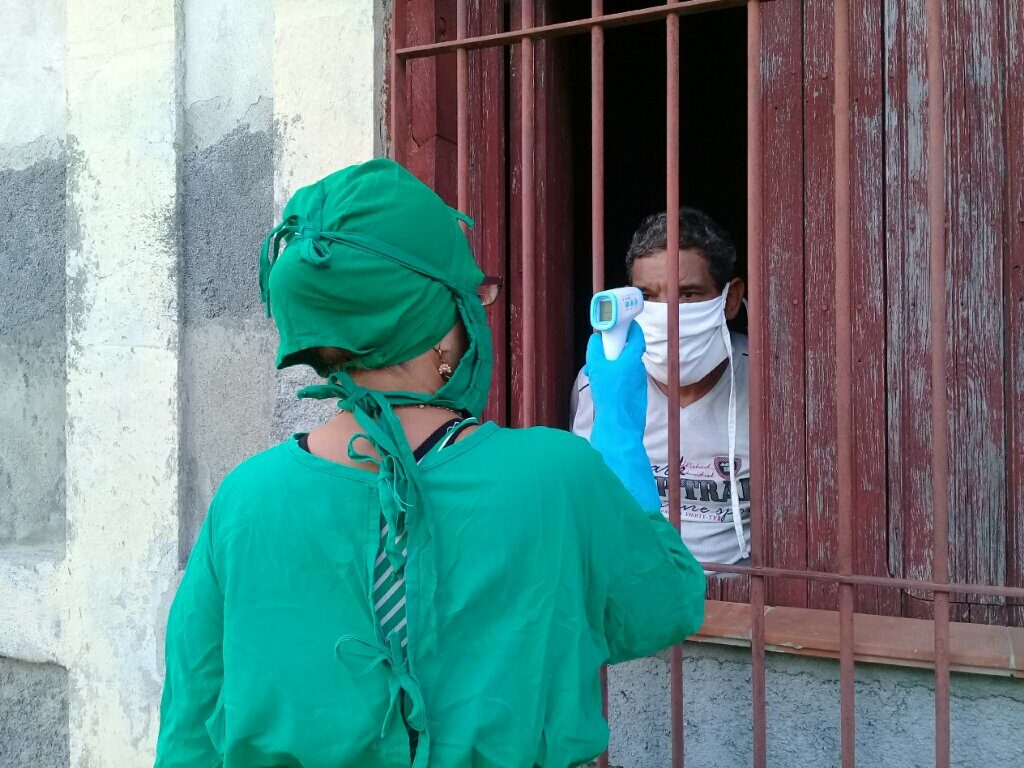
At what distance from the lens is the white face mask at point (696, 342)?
2.36m

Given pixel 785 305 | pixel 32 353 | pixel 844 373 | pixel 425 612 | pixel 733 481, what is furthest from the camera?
pixel 32 353

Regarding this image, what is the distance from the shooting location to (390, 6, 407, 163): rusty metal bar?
80.8 inches

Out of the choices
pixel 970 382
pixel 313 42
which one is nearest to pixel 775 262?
pixel 970 382

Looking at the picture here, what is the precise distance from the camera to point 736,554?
7.97 ft

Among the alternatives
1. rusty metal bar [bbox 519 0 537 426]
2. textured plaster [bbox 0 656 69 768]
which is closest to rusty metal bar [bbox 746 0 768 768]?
rusty metal bar [bbox 519 0 537 426]

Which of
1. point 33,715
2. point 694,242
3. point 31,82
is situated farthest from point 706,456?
point 31,82

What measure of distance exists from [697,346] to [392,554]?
1543 millimetres

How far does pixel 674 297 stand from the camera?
1769 millimetres

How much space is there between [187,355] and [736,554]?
1.60 metres

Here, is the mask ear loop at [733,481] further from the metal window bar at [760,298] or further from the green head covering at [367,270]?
the green head covering at [367,270]

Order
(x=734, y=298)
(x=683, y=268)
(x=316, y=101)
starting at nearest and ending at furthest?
(x=316, y=101), (x=683, y=268), (x=734, y=298)

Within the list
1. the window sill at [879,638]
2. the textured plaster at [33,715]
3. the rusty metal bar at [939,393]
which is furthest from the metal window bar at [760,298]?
the textured plaster at [33,715]

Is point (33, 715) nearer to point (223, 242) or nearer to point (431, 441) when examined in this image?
point (223, 242)

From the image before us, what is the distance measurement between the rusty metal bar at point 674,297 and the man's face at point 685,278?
786 millimetres
